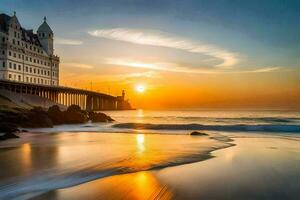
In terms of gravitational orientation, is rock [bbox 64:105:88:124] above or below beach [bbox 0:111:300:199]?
above

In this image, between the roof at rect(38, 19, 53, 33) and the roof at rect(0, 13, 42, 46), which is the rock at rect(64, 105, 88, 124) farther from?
the roof at rect(38, 19, 53, 33)

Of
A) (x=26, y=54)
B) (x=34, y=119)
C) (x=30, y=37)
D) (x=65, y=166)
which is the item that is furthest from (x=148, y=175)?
(x=30, y=37)

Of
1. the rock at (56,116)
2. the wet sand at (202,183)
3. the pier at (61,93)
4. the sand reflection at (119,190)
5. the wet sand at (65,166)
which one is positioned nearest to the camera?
the sand reflection at (119,190)

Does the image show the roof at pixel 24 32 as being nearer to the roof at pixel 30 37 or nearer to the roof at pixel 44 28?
the roof at pixel 30 37

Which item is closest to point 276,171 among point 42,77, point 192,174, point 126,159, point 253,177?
point 253,177

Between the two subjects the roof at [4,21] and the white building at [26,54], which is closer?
the white building at [26,54]

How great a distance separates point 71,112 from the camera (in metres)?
41.9

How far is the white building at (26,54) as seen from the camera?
71625mm

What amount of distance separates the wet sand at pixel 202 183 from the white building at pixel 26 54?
225 ft

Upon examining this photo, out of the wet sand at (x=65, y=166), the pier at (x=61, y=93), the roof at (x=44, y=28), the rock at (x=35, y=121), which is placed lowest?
the wet sand at (x=65, y=166)

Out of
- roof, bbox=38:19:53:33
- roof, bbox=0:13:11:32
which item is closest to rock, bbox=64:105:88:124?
roof, bbox=0:13:11:32

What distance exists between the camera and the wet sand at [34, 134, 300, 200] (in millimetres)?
6934

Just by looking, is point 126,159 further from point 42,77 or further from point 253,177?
point 42,77

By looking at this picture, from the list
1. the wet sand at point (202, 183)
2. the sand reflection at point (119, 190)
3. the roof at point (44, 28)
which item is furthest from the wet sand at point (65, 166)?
the roof at point (44, 28)
